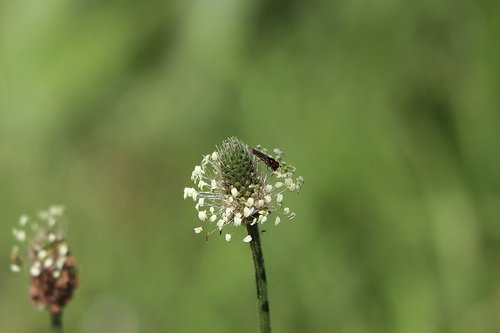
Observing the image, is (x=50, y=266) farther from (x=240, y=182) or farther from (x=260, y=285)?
(x=260, y=285)

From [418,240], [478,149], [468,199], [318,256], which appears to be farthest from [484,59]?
[318,256]

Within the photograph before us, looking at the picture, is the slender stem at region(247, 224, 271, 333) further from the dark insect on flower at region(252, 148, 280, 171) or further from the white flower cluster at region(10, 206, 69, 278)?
the white flower cluster at region(10, 206, 69, 278)

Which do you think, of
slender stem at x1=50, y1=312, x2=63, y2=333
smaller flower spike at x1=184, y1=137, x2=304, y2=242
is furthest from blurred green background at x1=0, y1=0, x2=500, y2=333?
smaller flower spike at x1=184, y1=137, x2=304, y2=242

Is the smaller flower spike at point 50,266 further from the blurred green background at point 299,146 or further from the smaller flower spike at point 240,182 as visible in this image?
the blurred green background at point 299,146

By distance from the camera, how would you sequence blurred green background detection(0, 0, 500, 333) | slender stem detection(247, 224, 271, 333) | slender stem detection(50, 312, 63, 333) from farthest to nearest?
1. blurred green background detection(0, 0, 500, 333)
2. slender stem detection(50, 312, 63, 333)
3. slender stem detection(247, 224, 271, 333)

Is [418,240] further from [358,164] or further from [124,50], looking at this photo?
[124,50]
